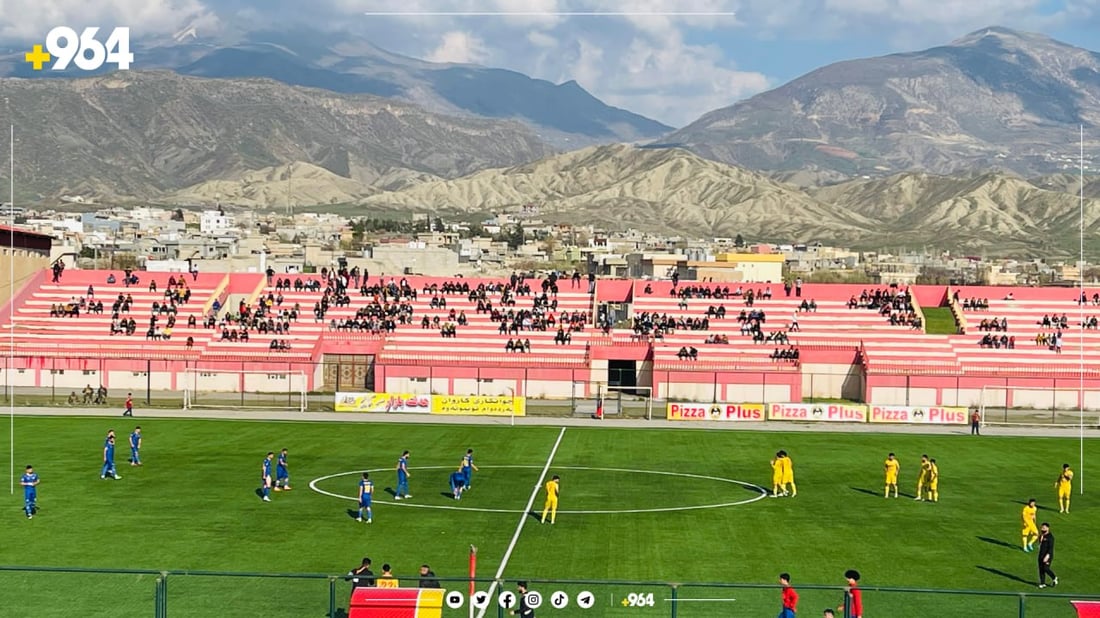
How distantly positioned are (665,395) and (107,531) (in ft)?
174

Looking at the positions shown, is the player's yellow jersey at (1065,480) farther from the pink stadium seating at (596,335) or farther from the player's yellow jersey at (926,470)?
the pink stadium seating at (596,335)

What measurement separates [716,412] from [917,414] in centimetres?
1141

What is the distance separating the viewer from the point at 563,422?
245 ft

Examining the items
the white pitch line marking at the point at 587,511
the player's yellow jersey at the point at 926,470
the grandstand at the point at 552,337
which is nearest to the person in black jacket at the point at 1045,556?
the player's yellow jersey at the point at 926,470

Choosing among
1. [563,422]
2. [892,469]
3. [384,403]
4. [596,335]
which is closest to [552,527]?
[892,469]

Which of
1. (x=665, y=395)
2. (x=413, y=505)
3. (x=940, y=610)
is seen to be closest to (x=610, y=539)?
(x=413, y=505)

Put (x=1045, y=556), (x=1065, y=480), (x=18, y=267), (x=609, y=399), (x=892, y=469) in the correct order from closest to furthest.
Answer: (x=1045, y=556) < (x=1065, y=480) < (x=892, y=469) < (x=609, y=399) < (x=18, y=267)

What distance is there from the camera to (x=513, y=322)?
96500mm

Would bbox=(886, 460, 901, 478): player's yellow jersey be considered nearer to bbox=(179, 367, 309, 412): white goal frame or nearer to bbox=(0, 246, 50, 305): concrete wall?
bbox=(179, 367, 309, 412): white goal frame

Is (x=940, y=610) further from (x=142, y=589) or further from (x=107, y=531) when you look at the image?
(x=107, y=531)

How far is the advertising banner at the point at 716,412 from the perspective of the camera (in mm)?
76188

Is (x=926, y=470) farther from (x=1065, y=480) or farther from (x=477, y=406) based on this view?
(x=477, y=406)


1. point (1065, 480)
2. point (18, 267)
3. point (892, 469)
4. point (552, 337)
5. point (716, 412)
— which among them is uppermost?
point (18, 267)

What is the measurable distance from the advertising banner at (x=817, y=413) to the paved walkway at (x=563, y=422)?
3.44 ft
